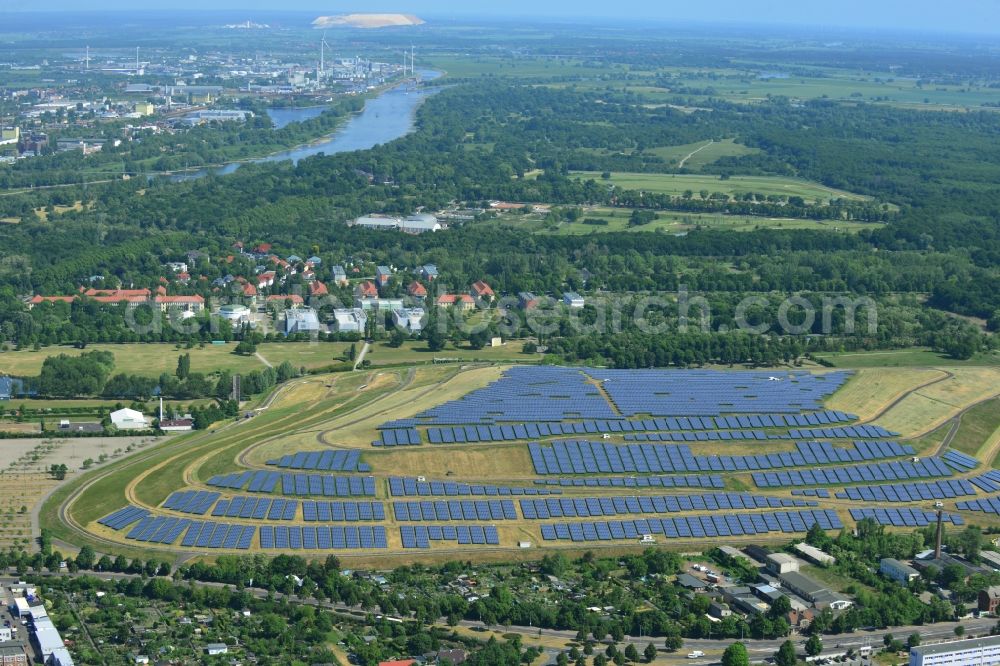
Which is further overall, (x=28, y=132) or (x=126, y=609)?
(x=28, y=132)

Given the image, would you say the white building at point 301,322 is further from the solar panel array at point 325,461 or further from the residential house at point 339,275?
the solar panel array at point 325,461

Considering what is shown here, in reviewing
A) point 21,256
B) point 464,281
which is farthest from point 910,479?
point 21,256

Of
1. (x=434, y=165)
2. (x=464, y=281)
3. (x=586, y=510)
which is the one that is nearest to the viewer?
(x=586, y=510)

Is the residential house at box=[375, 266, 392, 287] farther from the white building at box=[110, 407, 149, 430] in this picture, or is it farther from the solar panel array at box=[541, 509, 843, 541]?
the solar panel array at box=[541, 509, 843, 541]

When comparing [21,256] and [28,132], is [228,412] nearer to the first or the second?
[21,256]

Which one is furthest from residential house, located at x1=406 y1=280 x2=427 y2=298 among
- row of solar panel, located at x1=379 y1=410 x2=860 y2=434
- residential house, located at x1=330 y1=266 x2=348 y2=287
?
row of solar panel, located at x1=379 y1=410 x2=860 y2=434

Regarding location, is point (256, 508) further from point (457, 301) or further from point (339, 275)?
point (339, 275)

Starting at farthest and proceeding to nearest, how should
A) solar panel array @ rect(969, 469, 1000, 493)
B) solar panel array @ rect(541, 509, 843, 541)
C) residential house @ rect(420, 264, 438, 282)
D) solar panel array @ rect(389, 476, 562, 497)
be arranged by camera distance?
residential house @ rect(420, 264, 438, 282)
solar panel array @ rect(969, 469, 1000, 493)
solar panel array @ rect(389, 476, 562, 497)
solar panel array @ rect(541, 509, 843, 541)
